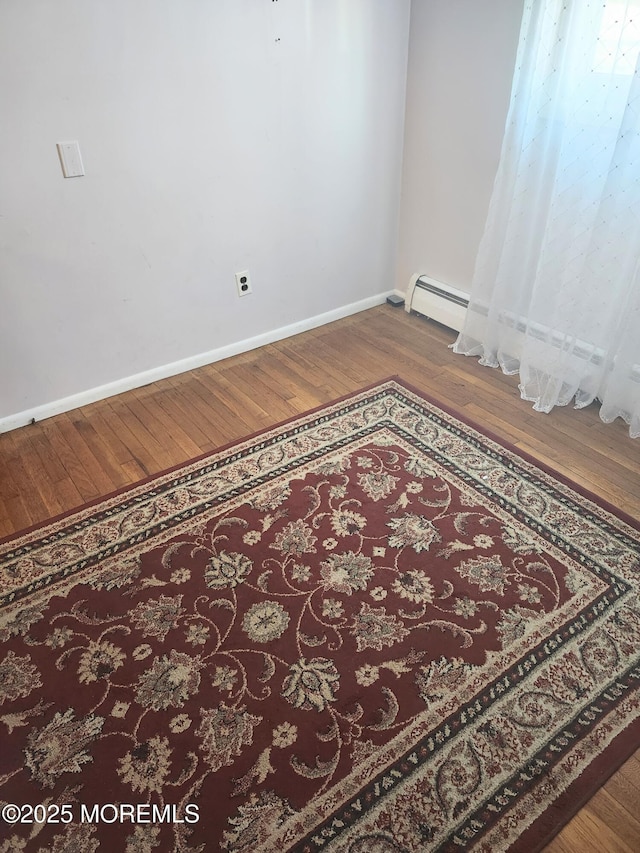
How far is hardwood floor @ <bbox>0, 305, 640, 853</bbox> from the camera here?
2.28 meters

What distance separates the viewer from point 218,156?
256 cm

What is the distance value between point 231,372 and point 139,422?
535 mm

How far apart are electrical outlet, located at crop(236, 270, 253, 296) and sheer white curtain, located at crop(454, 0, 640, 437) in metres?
1.08

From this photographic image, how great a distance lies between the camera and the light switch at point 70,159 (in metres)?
2.21

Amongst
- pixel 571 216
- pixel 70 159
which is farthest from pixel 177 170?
pixel 571 216

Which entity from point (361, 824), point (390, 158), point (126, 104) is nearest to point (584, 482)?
point (361, 824)

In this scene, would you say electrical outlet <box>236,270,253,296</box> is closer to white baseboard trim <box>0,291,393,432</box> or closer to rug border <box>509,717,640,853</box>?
white baseboard trim <box>0,291,393,432</box>

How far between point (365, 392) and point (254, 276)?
80 cm

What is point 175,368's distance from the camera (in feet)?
9.53

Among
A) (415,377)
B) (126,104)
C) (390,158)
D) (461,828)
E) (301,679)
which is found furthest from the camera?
(390,158)

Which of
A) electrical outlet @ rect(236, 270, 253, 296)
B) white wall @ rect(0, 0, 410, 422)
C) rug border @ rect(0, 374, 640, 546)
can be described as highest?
white wall @ rect(0, 0, 410, 422)

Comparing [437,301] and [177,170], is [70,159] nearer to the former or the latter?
[177,170]

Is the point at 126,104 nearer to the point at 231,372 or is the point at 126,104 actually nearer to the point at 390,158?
the point at 231,372

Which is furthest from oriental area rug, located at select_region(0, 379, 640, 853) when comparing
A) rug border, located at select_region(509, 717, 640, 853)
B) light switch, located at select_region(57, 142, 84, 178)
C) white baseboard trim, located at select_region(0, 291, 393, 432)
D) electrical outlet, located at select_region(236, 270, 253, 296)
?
light switch, located at select_region(57, 142, 84, 178)
